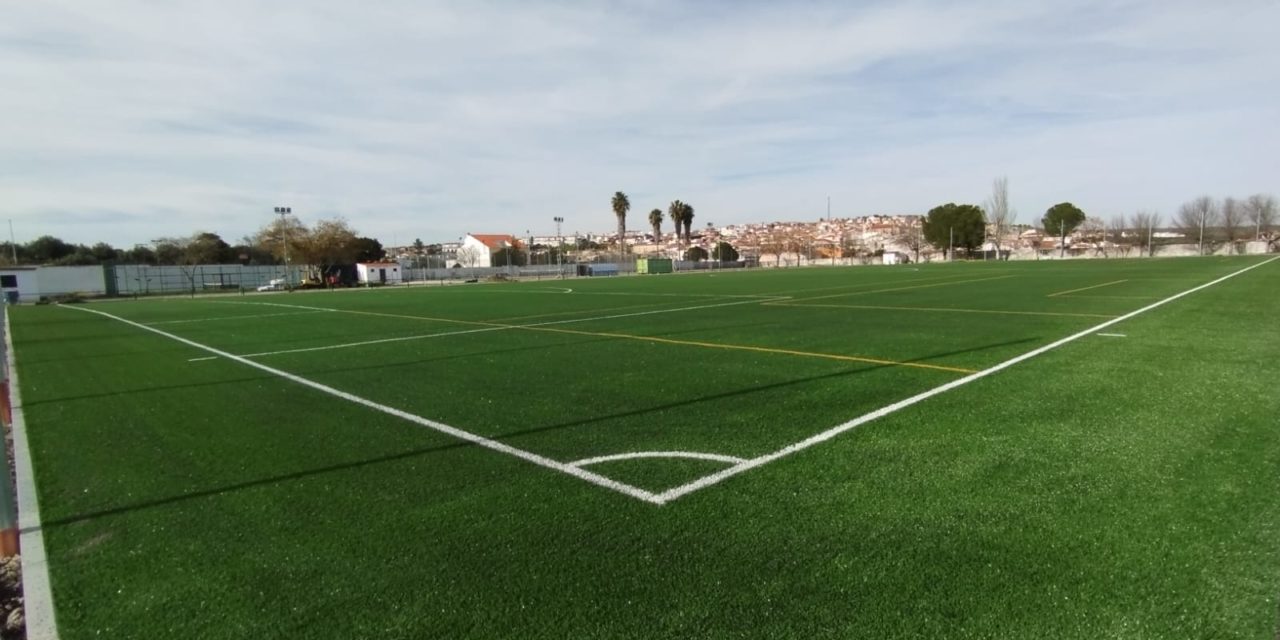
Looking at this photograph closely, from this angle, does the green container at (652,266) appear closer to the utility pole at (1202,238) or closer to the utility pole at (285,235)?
the utility pole at (285,235)

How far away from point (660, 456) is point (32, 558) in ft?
13.4

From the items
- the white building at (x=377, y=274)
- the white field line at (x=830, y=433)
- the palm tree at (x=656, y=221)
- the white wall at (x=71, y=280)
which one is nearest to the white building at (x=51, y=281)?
the white wall at (x=71, y=280)

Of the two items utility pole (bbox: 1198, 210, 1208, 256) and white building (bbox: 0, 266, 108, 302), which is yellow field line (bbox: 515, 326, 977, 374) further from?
utility pole (bbox: 1198, 210, 1208, 256)

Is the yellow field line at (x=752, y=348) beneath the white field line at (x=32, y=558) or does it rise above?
above

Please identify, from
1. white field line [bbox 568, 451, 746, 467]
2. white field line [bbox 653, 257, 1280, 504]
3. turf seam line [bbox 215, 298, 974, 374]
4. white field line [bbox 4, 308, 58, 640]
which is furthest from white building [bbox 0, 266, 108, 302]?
white field line [bbox 653, 257, 1280, 504]

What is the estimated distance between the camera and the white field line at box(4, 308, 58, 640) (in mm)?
3136

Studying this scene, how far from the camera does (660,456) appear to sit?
207 inches

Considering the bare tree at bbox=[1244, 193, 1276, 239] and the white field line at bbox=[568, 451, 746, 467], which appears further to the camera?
the bare tree at bbox=[1244, 193, 1276, 239]

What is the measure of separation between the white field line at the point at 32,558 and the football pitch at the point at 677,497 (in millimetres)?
43

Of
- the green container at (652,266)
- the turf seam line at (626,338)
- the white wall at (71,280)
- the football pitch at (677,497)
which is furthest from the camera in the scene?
the green container at (652,266)

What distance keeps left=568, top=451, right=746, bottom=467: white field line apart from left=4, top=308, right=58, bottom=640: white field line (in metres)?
3.12

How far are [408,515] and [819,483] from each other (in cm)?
283

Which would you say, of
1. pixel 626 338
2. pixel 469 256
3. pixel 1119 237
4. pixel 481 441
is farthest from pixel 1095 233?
pixel 481 441

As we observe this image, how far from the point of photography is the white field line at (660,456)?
512cm
